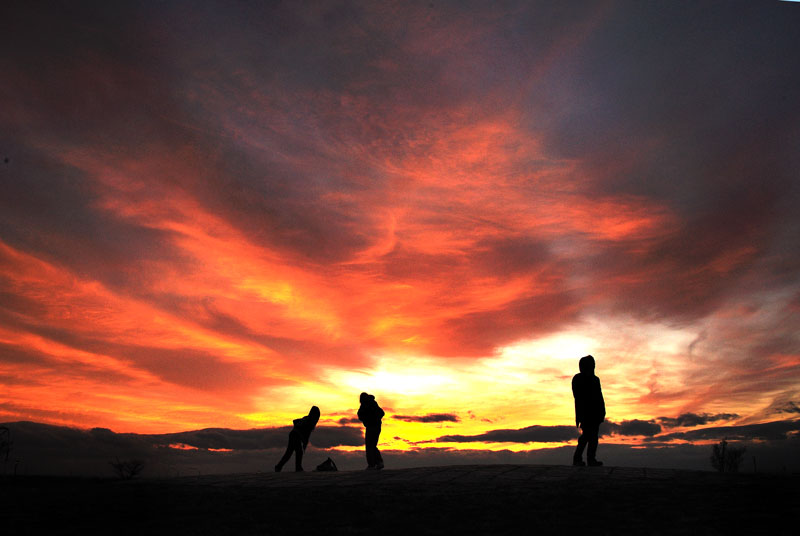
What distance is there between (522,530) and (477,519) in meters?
0.86

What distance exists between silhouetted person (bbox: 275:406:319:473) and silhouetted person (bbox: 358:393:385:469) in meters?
2.33

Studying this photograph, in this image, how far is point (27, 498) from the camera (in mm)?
11805

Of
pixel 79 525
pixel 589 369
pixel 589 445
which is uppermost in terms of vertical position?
pixel 589 369

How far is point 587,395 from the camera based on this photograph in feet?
52.5

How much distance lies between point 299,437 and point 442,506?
10625 millimetres

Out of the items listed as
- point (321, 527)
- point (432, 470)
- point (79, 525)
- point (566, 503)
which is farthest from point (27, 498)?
point (566, 503)

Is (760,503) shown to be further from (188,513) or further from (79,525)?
(79,525)

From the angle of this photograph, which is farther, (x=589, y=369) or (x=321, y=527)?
(x=589, y=369)

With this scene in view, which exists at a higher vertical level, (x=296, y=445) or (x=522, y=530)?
(x=296, y=445)

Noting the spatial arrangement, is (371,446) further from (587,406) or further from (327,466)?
(587,406)

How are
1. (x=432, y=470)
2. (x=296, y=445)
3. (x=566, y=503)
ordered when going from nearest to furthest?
(x=566, y=503)
(x=432, y=470)
(x=296, y=445)

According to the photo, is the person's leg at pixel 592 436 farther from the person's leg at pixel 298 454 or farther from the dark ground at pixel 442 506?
the person's leg at pixel 298 454

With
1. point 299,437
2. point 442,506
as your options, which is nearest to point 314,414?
point 299,437

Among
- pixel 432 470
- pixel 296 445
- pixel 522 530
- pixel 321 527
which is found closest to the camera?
pixel 522 530
